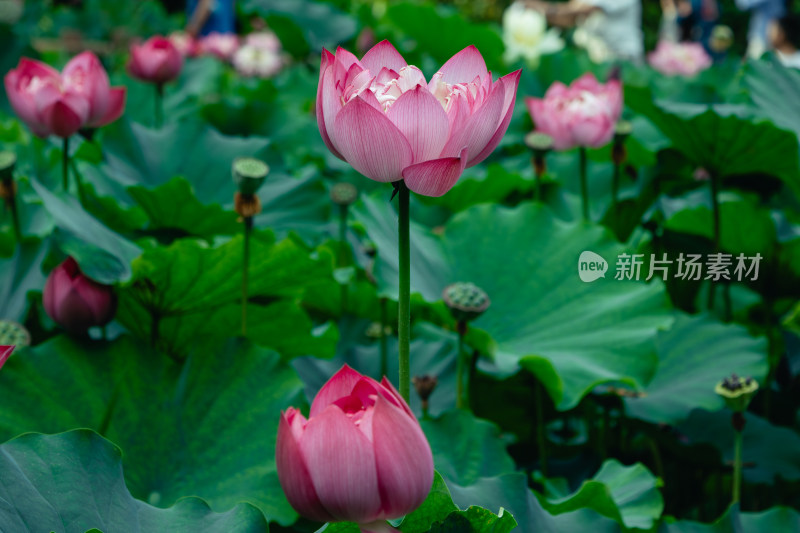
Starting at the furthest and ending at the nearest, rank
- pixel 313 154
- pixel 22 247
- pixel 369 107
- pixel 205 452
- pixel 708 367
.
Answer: pixel 313 154, pixel 708 367, pixel 22 247, pixel 205 452, pixel 369 107

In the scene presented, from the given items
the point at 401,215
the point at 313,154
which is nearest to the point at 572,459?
the point at 401,215

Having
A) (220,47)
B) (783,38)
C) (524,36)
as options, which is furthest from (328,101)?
(783,38)

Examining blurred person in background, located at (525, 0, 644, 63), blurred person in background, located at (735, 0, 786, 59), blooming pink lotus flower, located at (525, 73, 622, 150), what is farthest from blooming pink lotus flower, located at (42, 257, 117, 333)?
blurred person in background, located at (735, 0, 786, 59)

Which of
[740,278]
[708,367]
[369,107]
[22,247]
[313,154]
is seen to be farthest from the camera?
[313,154]

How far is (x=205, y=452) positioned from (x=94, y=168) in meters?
0.60

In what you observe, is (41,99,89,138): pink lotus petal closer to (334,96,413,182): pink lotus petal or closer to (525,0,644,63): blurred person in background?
(334,96,413,182): pink lotus petal

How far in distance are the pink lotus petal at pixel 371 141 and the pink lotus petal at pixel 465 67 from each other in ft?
0.32

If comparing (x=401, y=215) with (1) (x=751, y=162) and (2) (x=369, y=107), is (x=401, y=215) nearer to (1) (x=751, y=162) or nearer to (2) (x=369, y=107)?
(2) (x=369, y=107)

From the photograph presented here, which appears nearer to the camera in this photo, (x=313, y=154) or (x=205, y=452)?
(x=205, y=452)

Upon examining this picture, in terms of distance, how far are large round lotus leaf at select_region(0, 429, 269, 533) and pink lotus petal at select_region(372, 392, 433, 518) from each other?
148 mm

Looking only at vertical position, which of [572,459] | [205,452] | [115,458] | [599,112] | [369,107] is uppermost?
[369,107]

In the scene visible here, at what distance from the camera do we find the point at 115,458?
0.57 meters

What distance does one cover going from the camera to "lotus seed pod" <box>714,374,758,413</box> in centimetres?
87

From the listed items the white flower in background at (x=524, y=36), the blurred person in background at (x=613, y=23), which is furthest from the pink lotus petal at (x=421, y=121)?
the blurred person in background at (x=613, y=23)
